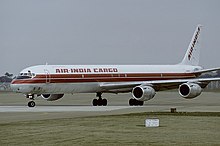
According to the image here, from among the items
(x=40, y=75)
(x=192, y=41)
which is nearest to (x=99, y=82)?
(x=40, y=75)

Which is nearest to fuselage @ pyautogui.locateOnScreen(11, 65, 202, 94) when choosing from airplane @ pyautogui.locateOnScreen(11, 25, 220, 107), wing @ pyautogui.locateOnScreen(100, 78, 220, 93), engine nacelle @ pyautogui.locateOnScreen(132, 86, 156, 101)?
airplane @ pyautogui.locateOnScreen(11, 25, 220, 107)

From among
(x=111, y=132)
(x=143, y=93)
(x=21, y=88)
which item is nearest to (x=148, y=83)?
(x=143, y=93)

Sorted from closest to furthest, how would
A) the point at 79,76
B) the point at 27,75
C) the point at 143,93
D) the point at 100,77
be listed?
the point at 27,75, the point at 143,93, the point at 79,76, the point at 100,77

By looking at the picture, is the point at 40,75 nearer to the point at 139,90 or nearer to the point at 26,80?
the point at 26,80

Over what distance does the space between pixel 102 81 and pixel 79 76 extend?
2379mm

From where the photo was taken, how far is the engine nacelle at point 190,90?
4582cm

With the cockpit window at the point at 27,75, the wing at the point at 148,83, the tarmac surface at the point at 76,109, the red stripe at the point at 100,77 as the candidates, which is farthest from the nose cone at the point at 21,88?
the wing at the point at 148,83

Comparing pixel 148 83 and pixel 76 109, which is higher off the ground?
pixel 148 83

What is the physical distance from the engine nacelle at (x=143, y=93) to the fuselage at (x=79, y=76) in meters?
3.21

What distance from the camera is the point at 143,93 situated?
148 feet

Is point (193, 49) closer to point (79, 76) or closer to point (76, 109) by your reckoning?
point (79, 76)

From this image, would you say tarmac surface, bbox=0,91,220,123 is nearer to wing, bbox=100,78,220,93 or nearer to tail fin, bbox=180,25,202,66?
wing, bbox=100,78,220,93

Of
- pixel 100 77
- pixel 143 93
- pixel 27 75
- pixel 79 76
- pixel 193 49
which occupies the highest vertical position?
pixel 193 49

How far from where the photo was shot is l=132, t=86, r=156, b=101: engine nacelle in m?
45.2
